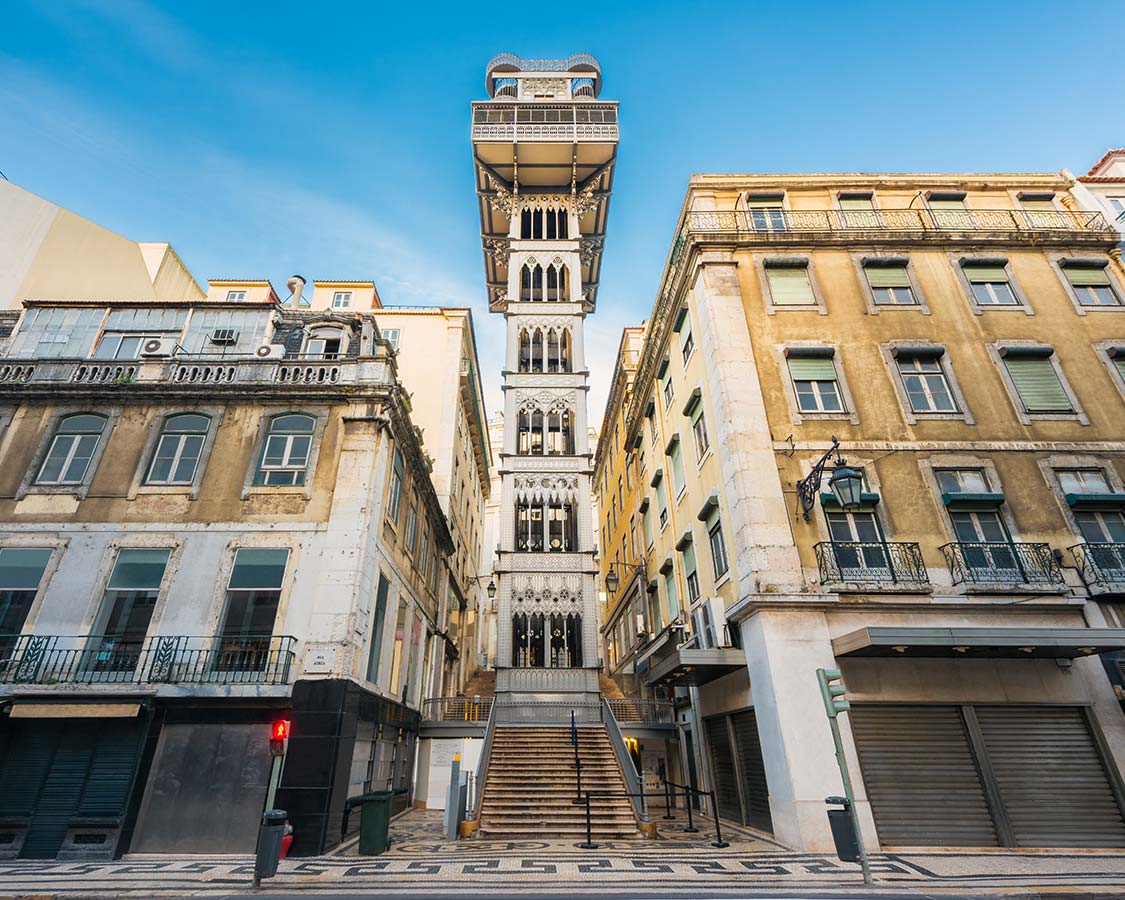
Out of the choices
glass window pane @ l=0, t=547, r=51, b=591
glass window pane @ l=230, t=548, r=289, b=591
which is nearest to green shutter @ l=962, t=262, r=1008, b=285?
glass window pane @ l=230, t=548, r=289, b=591

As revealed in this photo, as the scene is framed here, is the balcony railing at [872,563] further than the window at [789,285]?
No

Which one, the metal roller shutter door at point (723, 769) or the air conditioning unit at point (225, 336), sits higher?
the air conditioning unit at point (225, 336)

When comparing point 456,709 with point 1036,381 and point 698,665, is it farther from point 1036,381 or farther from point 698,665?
point 1036,381

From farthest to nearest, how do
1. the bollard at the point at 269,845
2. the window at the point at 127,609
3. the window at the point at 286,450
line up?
the window at the point at 286,450
the window at the point at 127,609
the bollard at the point at 269,845

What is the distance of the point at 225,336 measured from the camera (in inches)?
698

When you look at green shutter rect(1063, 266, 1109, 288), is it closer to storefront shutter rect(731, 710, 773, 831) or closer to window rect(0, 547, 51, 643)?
storefront shutter rect(731, 710, 773, 831)

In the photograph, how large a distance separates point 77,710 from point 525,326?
25.2 meters

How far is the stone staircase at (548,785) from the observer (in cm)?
1351

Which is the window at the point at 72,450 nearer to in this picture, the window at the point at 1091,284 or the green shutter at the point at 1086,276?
the window at the point at 1091,284

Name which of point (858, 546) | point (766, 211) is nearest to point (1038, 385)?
point (858, 546)

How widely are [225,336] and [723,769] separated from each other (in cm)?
1997

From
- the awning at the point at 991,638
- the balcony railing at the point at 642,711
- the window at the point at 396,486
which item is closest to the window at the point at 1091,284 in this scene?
the awning at the point at 991,638

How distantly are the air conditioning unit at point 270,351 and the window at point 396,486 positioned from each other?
4557 mm

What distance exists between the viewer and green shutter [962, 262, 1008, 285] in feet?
58.7
